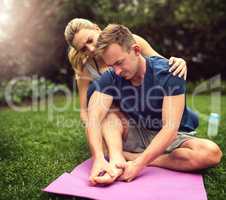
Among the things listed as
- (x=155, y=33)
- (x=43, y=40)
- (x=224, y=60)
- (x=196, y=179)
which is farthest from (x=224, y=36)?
(x=196, y=179)

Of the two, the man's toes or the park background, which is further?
the park background

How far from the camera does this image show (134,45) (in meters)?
3.12

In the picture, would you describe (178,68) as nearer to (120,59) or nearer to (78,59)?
(120,59)

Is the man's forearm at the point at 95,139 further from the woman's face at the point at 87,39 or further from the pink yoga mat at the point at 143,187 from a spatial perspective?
the woman's face at the point at 87,39

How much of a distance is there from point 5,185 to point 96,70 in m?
1.42

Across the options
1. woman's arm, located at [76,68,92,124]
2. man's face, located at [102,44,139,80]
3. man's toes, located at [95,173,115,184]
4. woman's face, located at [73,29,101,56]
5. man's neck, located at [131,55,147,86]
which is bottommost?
man's toes, located at [95,173,115,184]

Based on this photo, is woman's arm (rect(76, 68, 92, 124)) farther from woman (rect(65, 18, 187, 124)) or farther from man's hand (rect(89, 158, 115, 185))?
man's hand (rect(89, 158, 115, 185))

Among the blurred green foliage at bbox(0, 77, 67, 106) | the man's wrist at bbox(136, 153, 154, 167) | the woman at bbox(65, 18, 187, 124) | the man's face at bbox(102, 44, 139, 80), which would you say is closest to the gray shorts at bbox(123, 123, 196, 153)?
the woman at bbox(65, 18, 187, 124)

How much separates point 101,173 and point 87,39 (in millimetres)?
1160

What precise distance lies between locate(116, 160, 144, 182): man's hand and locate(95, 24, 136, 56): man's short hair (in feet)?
2.59

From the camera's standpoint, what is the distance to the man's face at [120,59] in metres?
3.04

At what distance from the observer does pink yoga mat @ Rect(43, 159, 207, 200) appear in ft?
9.30

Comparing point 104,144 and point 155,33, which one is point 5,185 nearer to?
point 104,144

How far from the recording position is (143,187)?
9.82 feet
